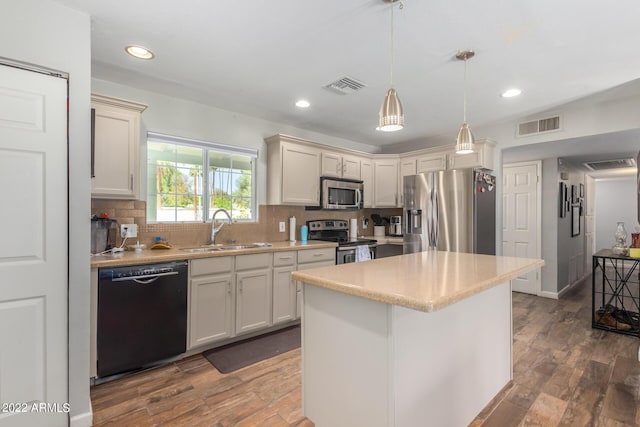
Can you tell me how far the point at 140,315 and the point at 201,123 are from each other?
6.70ft

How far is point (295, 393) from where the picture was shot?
2172 mm

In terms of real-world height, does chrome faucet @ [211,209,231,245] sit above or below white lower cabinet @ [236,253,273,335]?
above

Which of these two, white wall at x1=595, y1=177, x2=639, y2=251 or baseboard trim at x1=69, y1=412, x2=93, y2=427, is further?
white wall at x1=595, y1=177, x2=639, y2=251

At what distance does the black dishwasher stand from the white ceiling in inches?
64.7

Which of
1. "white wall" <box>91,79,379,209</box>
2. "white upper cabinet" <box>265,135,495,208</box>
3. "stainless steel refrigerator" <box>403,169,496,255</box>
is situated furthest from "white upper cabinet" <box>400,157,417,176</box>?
"white wall" <box>91,79,379,209</box>

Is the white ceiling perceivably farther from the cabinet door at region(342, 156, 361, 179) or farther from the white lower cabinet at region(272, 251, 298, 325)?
the white lower cabinet at region(272, 251, 298, 325)

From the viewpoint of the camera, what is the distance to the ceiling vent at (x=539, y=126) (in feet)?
11.8

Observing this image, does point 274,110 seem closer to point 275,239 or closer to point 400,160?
point 275,239

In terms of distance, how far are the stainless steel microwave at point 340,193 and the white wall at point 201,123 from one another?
764 mm

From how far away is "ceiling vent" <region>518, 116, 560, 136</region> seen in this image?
361 centimetres

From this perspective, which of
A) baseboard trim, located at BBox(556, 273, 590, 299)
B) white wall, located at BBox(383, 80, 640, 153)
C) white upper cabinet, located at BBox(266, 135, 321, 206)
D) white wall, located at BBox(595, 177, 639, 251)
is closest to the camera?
white wall, located at BBox(383, 80, 640, 153)

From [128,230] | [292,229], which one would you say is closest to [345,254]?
[292,229]

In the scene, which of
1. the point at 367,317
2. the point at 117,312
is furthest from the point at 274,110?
the point at 367,317

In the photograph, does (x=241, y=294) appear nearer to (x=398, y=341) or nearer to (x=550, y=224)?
(x=398, y=341)
